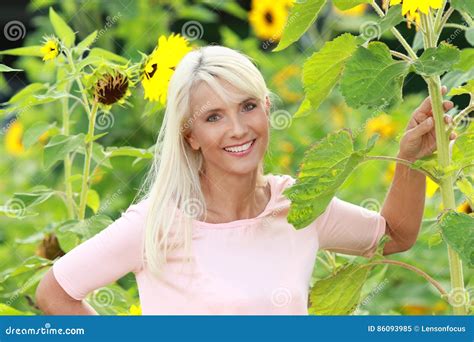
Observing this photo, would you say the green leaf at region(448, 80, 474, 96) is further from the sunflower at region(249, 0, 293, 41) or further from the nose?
the sunflower at region(249, 0, 293, 41)

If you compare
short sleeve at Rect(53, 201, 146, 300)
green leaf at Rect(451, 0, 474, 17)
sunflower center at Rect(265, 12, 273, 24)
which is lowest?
short sleeve at Rect(53, 201, 146, 300)

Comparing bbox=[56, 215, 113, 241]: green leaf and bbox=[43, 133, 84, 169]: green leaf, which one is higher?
bbox=[43, 133, 84, 169]: green leaf

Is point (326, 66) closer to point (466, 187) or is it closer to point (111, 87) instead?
point (466, 187)

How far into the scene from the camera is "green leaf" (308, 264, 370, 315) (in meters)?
1.93

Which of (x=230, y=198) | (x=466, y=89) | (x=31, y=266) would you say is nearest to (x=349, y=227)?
(x=230, y=198)

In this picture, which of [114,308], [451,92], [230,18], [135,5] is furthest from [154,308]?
[230,18]

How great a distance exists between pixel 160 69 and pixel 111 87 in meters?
0.09

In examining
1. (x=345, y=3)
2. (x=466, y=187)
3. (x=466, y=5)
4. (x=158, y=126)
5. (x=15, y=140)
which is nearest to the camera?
(x=466, y=5)

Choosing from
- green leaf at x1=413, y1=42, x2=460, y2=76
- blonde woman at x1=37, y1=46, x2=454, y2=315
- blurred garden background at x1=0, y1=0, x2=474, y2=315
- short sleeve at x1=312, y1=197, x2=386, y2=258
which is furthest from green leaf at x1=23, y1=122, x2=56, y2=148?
green leaf at x1=413, y1=42, x2=460, y2=76

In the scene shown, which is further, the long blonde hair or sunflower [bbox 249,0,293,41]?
sunflower [bbox 249,0,293,41]

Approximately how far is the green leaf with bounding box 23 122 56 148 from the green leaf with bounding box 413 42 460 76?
0.82 meters

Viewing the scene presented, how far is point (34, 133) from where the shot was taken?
2230 millimetres

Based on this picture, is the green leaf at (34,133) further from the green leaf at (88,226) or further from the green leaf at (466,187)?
the green leaf at (466,187)

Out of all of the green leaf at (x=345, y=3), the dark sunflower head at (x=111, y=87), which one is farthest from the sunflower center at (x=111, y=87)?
the green leaf at (x=345, y=3)
